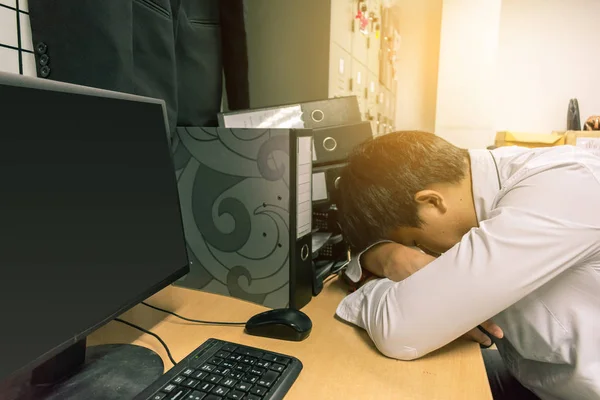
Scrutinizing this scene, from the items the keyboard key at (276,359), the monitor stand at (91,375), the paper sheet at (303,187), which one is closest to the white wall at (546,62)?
the paper sheet at (303,187)

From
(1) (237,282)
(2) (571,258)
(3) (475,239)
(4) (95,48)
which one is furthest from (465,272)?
(4) (95,48)

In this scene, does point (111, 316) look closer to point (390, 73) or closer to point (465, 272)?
point (465, 272)

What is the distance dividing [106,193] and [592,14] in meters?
4.64

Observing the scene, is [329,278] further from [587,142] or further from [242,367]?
[587,142]

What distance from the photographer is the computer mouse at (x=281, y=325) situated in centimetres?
76

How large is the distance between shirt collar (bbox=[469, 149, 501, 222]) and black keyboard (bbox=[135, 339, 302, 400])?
1.64 ft

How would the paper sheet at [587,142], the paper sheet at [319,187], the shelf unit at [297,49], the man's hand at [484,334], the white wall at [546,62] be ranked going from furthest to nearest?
the white wall at [546,62] → the paper sheet at [587,142] → the shelf unit at [297,49] → the paper sheet at [319,187] → the man's hand at [484,334]

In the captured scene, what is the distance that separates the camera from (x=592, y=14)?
12.4 ft

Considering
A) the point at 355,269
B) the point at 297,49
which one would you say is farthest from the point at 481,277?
the point at 297,49

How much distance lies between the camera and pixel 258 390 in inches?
22.3

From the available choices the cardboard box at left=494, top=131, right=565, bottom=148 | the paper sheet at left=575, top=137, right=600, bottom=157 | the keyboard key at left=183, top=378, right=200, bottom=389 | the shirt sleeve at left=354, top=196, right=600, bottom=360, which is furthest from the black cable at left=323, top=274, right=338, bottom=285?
the paper sheet at left=575, top=137, right=600, bottom=157

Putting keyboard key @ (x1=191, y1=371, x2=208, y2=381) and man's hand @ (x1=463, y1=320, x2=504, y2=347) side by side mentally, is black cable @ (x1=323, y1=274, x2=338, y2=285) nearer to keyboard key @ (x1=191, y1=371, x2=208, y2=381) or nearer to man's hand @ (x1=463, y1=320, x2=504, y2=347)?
man's hand @ (x1=463, y1=320, x2=504, y2=347)

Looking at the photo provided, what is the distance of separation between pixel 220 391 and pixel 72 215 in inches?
11.8

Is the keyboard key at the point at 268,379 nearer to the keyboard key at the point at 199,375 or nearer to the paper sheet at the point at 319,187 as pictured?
the keyboard key at the point at 199,375
